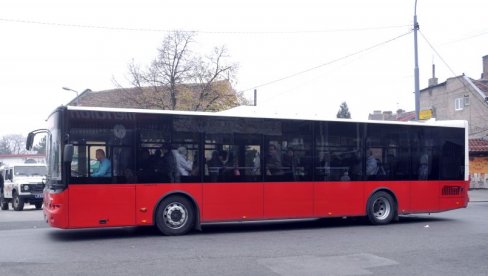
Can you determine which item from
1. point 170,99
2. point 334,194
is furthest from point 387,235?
point 170,99

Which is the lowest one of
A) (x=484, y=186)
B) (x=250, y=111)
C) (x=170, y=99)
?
(x=484, y=186)

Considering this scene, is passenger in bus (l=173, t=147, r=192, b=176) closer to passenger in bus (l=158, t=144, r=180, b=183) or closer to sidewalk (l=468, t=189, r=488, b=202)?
passenger in bus (l=158, t=144, r=180, b=183)

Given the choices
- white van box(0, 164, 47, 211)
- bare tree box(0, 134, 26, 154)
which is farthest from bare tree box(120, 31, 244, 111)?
bare tree box(0, 134, 26, 154)

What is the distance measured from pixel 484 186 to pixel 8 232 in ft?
106

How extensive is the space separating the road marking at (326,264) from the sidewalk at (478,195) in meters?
21.6

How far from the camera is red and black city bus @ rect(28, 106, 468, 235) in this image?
1212 cm

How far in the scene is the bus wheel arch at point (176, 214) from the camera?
1280 cm

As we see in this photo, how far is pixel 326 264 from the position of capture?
9492 mm

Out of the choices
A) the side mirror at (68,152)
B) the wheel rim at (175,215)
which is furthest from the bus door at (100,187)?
the wheel rim at (175,215)

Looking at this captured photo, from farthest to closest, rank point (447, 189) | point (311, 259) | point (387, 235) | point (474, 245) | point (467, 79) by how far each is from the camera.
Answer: point (467, 79) → point (447, 189) → point (387, 235) → point (474, 245) → point (311, 259)

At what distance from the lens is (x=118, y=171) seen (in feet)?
40.7

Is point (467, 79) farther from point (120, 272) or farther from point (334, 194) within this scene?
point (120, 272)

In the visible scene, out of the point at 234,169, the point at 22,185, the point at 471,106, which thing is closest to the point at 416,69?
the point at 234,169

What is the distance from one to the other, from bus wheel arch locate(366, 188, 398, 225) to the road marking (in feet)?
16.7
